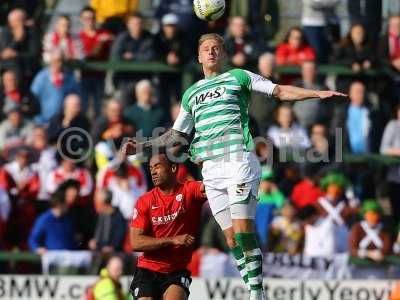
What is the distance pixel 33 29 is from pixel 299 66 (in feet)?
13.9

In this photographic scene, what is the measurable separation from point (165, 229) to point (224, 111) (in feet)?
5.00

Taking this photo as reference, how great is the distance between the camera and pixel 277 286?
20.1 m

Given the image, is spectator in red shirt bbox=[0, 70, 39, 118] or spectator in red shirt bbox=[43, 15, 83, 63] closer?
spectator in red shirt bbox=[0, 70, 39, 118]

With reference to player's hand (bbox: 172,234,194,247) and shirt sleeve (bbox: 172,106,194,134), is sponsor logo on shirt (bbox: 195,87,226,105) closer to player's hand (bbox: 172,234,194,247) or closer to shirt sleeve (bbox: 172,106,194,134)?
shirt sleeve (bbox: 172,106,194,134)

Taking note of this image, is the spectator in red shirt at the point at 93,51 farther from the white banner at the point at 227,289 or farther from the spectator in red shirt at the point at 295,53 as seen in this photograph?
the white banner at the point at 227,289

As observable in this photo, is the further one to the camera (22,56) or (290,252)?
(22,56)

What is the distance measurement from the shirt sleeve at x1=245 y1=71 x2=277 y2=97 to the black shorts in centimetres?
219

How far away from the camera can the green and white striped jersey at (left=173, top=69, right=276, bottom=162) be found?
1443 cm

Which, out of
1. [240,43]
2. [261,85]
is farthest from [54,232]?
[261,85]

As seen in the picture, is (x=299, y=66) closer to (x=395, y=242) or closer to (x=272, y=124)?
(x=272, y=124)

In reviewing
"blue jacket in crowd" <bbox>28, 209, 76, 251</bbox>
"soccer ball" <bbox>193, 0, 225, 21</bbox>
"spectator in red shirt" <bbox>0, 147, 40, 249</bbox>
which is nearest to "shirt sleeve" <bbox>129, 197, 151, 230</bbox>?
"soccer ball" <bbox>193, 0, 225, 21</bbox>

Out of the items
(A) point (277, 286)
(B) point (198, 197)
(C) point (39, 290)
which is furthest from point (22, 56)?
(B) point (198, 197)

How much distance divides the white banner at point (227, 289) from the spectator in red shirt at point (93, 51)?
11.2ft

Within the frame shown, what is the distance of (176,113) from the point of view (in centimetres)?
2119
